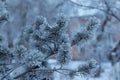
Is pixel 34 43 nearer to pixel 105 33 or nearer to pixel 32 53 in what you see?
pixel 32 53

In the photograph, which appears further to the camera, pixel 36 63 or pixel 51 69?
pixel 51 69

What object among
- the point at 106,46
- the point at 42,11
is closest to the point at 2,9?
the point at 42,11

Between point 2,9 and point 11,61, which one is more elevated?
point 2,9

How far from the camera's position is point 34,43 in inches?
147

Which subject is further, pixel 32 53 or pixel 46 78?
pixel 46 78

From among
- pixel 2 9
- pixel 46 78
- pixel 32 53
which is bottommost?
pixel 46 78

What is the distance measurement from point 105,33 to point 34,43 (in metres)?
11.6

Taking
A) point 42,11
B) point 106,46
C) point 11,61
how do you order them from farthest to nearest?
1. point 106,46
2. point 42,11
3. point 11,61

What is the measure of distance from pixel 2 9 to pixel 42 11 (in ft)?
30.2

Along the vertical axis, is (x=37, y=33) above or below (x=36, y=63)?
above

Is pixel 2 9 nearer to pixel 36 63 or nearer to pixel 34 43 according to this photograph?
pixel 34 43

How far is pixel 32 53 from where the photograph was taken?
3314mm

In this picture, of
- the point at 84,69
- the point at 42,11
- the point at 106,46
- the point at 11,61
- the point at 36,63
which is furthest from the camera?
the point at 106,46

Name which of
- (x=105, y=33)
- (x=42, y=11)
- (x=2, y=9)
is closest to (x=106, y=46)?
(x=105, y=33)
